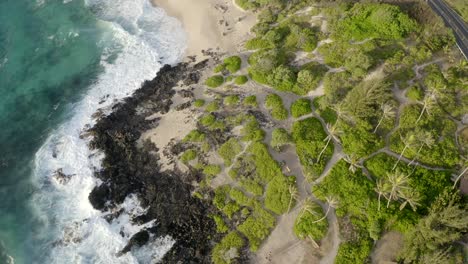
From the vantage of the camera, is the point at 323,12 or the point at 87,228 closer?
the point at 87,228

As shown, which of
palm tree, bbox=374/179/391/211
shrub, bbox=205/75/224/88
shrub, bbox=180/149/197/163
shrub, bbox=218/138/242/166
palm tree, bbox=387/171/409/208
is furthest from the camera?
shrub, bbox=205/75/224/88

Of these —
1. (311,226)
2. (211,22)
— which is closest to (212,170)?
(311,226)

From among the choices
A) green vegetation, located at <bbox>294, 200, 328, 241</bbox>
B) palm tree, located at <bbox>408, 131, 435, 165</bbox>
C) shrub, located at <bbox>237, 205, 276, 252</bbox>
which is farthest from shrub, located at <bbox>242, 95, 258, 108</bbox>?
palm tree, located at <bbox>408, 131, 435, 165</bbox>

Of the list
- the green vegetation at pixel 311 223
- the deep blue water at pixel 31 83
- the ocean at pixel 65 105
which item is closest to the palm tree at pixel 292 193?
the green vegetation at pixel 311 223

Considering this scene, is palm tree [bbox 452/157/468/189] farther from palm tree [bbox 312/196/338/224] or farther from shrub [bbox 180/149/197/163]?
shrub [bbox 180/149/197/163]

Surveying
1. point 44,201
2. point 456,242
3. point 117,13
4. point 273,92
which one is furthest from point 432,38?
point 44,201

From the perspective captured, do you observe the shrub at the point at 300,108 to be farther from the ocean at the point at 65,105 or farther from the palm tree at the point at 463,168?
the ocean at the point at 65,105

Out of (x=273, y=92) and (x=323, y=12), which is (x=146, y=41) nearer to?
(x=273, y=92)
